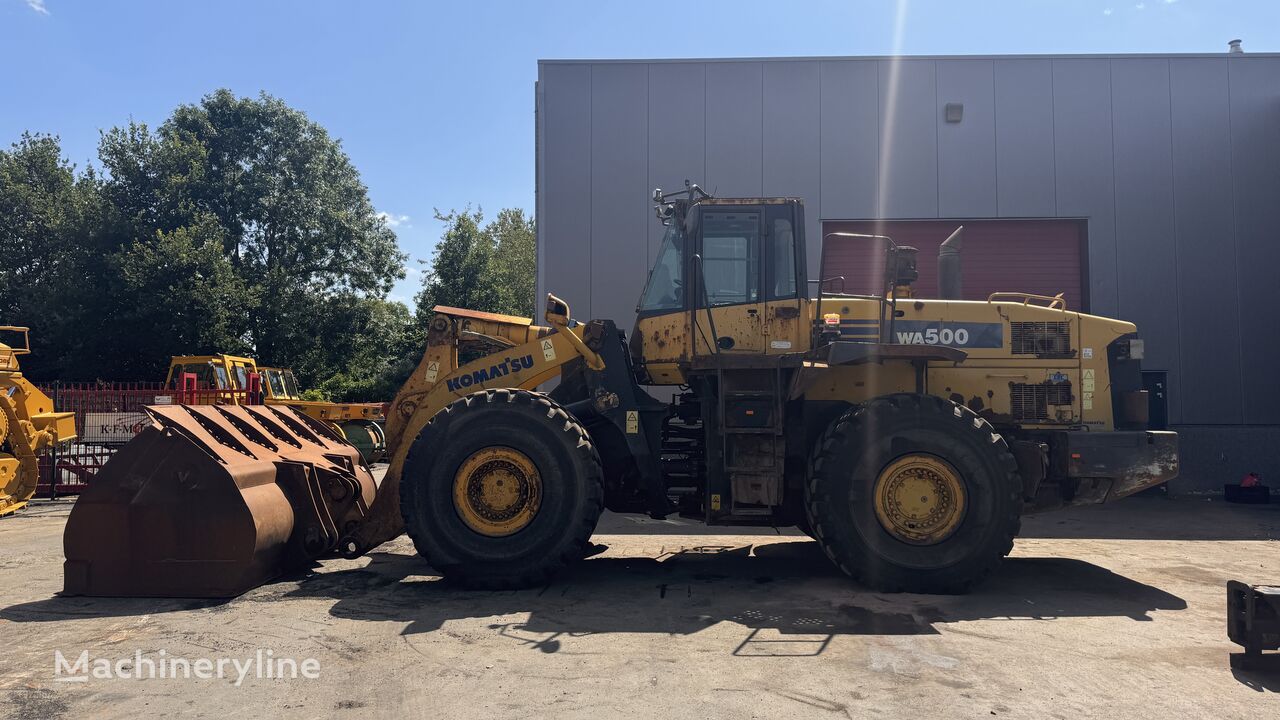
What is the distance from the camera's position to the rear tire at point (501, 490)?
6.74 meters

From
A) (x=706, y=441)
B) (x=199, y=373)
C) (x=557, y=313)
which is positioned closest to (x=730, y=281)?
(x=706, y=441)

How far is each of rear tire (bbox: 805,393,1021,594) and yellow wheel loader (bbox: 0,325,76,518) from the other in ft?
39.6

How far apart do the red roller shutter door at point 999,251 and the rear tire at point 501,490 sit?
881 cm

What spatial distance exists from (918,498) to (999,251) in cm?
909

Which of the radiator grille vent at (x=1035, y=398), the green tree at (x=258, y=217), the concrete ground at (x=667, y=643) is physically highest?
the green tree at (x=258, y=217)

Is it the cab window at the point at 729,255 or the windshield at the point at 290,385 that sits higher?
the cab window at the point at 729,255

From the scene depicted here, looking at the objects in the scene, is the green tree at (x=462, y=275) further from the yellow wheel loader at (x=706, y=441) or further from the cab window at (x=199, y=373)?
the yellow wheel loader at (x=706, y=441)

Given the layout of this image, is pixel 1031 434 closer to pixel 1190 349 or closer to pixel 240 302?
pixel 1190 349

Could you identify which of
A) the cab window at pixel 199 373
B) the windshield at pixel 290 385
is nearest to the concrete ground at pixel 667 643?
the cab window at pixel 199 373

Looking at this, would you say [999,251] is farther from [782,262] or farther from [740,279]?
[740,279]

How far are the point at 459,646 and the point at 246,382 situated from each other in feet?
48.1

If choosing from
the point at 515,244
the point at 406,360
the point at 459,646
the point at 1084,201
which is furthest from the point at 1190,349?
the point at 515,244

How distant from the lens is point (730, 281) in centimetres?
744

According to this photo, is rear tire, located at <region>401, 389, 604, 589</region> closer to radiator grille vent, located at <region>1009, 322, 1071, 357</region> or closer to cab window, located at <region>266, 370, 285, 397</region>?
radiator grille vent, located at <region>1009, 322, 1071, 357</region>
